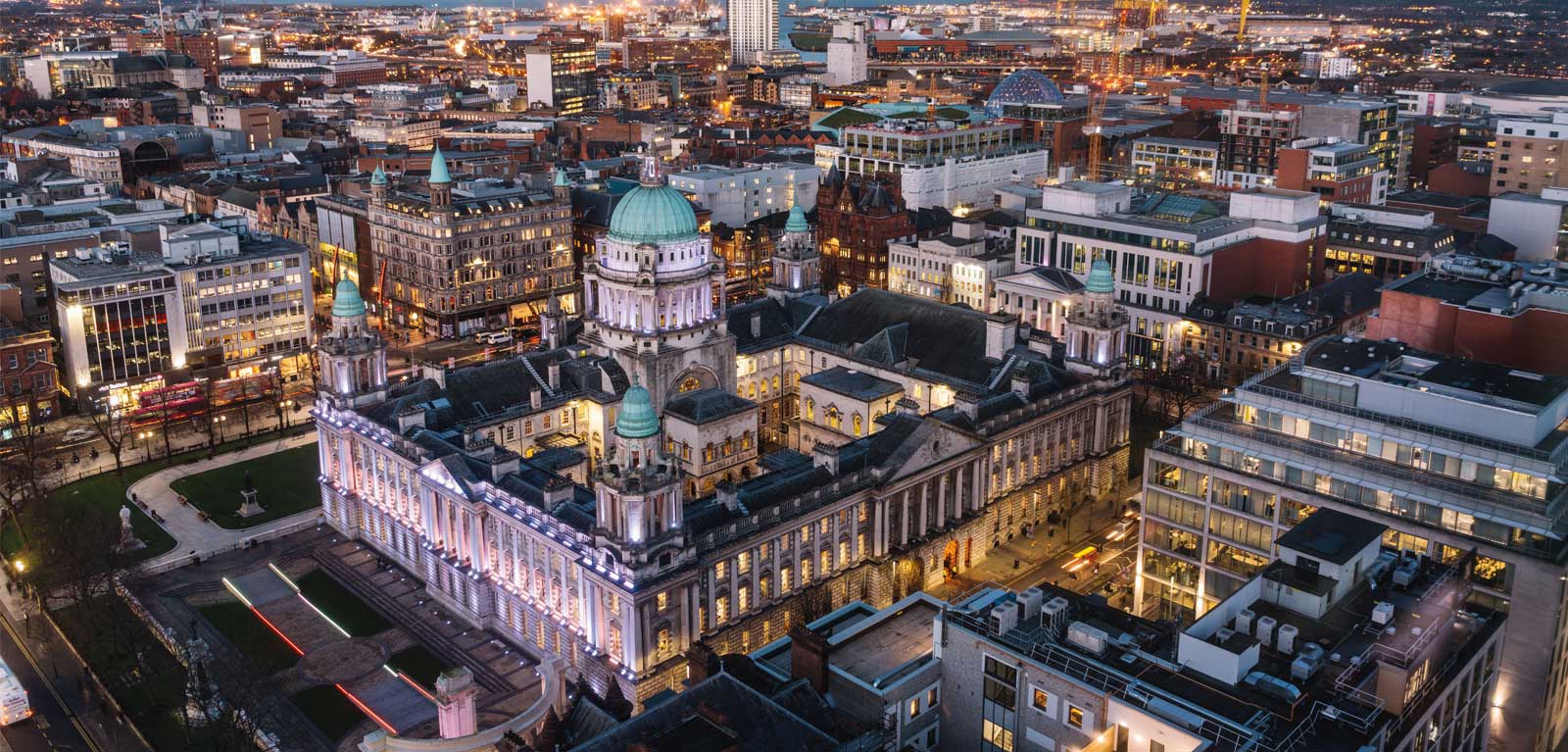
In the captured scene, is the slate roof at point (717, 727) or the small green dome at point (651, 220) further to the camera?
the small green dome at point (651, 220)

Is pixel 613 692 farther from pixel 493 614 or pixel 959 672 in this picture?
pixel 493 614

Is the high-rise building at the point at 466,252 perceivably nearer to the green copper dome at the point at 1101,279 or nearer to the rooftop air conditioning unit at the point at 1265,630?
the green copper dome at the point at 1101,279

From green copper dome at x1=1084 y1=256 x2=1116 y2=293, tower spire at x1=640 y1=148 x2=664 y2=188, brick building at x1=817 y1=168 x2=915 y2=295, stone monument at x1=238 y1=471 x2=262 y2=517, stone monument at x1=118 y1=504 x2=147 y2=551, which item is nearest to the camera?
stone monument at x1=118 y1=504 x2=147 y2=551

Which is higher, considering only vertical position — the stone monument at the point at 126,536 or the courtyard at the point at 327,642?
the stone monument at the point at 126,536

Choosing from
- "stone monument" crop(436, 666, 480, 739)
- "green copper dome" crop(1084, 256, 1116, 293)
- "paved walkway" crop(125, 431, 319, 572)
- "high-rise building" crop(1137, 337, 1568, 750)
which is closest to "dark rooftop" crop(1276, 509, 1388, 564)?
"high-rise building" crop(1137, 337, 1568, 750)

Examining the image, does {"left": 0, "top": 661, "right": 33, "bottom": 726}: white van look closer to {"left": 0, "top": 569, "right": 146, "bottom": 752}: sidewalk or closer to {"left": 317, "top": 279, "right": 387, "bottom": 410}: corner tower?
{"left": 0, "top": 569, "right": 146, "bottom": 752}: sidewalk

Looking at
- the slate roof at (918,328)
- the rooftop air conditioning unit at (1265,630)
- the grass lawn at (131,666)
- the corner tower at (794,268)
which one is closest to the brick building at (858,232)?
the corner tower at (794,268)
